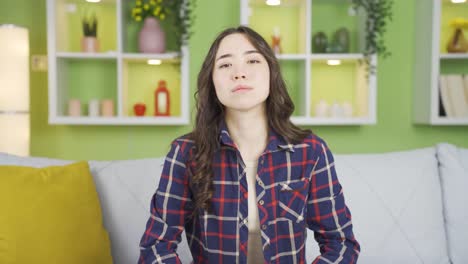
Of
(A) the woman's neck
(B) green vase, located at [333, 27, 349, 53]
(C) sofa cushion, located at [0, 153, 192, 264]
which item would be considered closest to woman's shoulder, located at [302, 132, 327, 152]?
(A) the woman's neck

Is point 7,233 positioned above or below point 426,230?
above

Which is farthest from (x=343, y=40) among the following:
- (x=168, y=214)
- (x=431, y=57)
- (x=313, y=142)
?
(x=168, y=214)

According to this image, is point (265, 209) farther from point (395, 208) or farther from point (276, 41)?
point (276, 41)

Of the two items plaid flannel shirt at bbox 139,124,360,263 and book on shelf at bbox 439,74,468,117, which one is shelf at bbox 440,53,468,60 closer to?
book on shelf at bbox 439,74,468,117

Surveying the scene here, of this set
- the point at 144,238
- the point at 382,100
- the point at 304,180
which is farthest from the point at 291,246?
the point at 382,100

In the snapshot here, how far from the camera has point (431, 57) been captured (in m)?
2.69

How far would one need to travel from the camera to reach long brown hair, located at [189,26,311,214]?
3.97 ft

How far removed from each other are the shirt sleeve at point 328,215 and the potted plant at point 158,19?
1.65 metres

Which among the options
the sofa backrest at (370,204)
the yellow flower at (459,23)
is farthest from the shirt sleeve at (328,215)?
the yellow flower at (459,23)

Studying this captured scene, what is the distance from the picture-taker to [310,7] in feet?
8.89

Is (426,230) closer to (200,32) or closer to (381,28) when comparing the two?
(381,28)

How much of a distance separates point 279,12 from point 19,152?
5.54 ft

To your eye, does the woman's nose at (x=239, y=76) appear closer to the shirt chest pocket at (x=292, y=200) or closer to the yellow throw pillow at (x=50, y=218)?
the shirt chest pocket at (x=292, y=200)

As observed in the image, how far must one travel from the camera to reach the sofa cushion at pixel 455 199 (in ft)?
5.64
